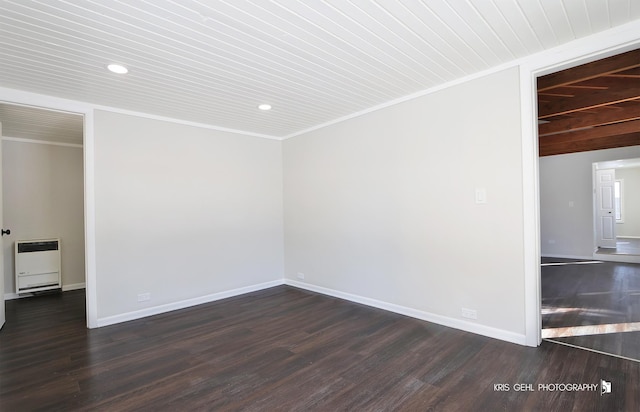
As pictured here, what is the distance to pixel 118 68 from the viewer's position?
2559 millimetres

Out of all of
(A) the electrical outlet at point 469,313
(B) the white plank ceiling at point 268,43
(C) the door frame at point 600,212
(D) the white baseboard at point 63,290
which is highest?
(B) the white plank ceiling at point 268,43

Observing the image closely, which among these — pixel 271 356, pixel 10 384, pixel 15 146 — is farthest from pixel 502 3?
pixel 15 146

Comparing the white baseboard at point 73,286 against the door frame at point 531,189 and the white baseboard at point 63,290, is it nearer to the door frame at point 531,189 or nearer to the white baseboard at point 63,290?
the white baseboard at point 63,290

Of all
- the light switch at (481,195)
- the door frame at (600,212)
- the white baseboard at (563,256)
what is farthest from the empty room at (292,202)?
the door frame at (600,212)

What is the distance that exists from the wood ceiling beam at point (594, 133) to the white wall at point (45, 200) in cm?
871

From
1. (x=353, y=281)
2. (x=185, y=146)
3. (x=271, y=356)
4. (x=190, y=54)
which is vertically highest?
(x=190, y=54)

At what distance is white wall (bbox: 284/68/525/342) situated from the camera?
2.75m

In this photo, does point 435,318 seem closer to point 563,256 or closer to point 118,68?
point 118,68

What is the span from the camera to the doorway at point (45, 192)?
14.9ft

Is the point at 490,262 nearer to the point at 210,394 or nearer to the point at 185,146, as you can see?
the point at 210,394

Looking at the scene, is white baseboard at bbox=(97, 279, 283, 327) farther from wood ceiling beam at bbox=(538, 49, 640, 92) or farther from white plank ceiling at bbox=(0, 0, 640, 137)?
wood ceiling beam at bbox=(538, 49, 640, 92)

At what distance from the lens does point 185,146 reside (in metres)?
4.08

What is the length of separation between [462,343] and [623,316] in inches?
80.7

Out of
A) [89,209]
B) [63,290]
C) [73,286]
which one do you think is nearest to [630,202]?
[89,209]
